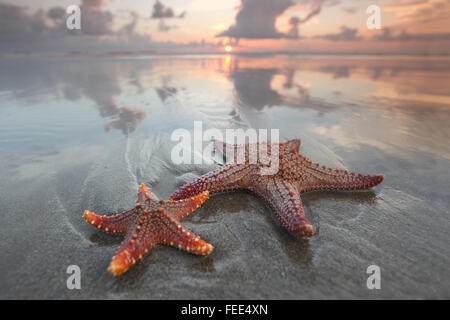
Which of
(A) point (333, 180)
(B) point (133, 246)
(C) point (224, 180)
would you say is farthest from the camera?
(A) point (333, 180)

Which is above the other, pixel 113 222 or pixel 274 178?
pixel 274 178

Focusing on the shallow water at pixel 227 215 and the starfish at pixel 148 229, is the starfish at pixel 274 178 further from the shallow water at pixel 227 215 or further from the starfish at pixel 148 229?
the starfish at pixel 148 229

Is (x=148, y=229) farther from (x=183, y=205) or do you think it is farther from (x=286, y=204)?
(x=286, y=204)

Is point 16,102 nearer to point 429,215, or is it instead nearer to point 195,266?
point 195,266

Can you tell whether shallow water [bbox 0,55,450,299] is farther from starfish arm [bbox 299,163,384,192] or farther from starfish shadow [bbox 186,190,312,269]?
starfish arm [bbox 299,163,384,192]

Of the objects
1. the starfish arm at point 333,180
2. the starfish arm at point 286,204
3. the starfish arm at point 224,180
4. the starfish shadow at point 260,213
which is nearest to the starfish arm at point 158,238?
the starfish shadow at point 260,213

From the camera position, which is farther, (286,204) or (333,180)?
(333,180)

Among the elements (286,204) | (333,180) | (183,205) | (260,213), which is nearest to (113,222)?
(183,205)
